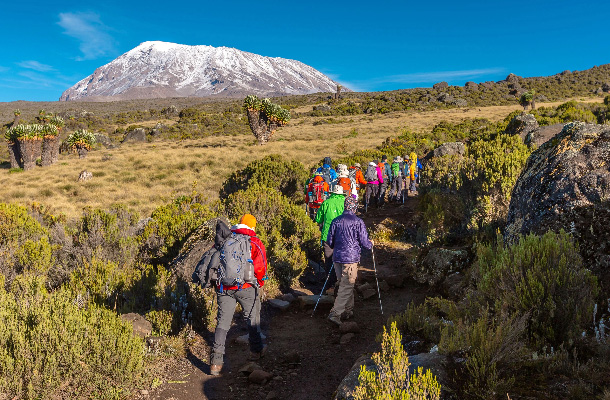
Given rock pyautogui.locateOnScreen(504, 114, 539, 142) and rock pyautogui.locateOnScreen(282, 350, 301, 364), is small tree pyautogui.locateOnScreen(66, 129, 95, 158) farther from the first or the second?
rock pyautogui.locateOnScreen(282, 350, 301, 364)

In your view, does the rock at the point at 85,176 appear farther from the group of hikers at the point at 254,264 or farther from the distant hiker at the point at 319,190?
the group of hikers at the point at 254,264

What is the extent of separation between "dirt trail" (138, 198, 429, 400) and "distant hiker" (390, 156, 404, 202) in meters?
7.15

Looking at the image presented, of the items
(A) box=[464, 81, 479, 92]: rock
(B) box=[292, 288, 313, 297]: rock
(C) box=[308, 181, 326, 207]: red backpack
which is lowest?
(B) box=[292, 288, 313, 297]: rock

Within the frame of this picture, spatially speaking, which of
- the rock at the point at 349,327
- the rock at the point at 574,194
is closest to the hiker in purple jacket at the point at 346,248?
the rock at the point at 349,327

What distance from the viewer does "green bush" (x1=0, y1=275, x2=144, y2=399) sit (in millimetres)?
3416

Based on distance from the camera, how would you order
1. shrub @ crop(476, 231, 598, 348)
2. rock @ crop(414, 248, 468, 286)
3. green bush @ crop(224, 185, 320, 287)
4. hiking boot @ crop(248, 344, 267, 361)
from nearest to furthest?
shrub @ crop(476, 231, 598, 348)
hiking boot @ crop(248, 344, 267, 361)
rock @ crop(414, 248, 468, 286)
green bush @ crop(224, 185, 320, 287)

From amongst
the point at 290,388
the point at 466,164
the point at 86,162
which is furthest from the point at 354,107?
the point at 290,388

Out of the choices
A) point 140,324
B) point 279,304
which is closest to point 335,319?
point 279,304

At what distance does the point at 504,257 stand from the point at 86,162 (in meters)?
28.1

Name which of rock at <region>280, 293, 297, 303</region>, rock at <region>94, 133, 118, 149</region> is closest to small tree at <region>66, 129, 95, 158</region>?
rock at <region>94, 133, 118, 149</region>

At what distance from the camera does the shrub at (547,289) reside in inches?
117

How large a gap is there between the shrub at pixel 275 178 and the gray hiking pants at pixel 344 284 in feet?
27.3

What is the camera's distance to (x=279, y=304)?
652cm

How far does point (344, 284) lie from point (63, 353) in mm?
3658
